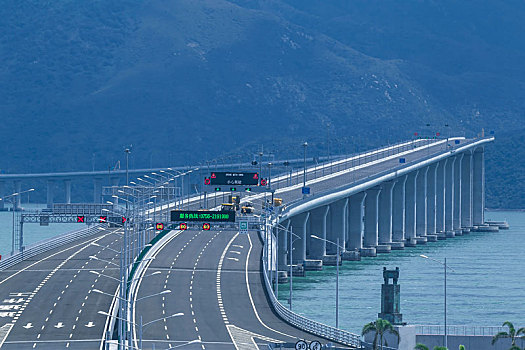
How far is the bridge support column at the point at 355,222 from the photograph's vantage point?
7387 inches

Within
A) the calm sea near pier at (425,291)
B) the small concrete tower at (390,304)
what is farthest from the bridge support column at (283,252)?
the small concrete tower at (390,304)

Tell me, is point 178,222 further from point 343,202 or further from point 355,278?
point 343,202

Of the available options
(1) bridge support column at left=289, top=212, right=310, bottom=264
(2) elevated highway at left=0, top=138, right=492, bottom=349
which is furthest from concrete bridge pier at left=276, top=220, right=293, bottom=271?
(1) bridge support column at left=289, top=212, right=310, bottom=264

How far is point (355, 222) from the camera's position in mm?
189375

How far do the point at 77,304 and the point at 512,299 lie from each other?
172 feet

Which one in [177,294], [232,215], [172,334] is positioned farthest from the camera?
[232,215]

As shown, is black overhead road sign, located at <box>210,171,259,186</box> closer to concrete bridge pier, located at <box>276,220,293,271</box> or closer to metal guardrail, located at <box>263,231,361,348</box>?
concrete bridge pier, located at <box>276,220,293,271</box>

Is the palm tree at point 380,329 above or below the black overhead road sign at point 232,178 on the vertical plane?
below

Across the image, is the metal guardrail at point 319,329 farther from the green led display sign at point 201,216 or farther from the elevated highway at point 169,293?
the green led display sign at point 201,216

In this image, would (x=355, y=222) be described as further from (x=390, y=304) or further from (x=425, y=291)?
(x=390, y=304)

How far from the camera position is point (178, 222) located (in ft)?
390

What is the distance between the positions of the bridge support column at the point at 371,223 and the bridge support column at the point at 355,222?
1553mm

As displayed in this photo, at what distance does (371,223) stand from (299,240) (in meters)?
37.6

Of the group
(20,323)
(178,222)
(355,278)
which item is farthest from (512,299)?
(20,323)
